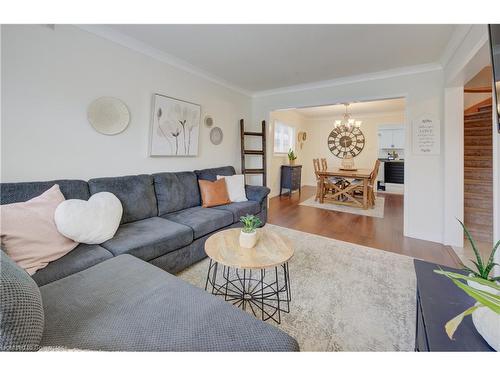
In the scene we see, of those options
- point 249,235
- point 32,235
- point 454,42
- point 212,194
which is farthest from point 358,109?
point 32,235

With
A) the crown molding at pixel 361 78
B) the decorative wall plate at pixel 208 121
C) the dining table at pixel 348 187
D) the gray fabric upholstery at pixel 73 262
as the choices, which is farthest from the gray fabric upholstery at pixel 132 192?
the dining table at pixel 348 187

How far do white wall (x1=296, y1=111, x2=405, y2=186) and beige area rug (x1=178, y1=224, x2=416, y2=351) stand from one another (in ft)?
16.9

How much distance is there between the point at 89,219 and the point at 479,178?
15.5 feet

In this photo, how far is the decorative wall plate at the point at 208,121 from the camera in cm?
340

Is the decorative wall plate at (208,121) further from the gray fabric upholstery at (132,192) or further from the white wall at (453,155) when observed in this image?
the white wall at (453,155)

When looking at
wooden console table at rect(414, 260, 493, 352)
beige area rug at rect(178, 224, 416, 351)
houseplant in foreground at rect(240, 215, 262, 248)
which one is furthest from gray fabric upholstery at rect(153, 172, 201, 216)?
wooden console table at rect(414, 260, 493, 352)

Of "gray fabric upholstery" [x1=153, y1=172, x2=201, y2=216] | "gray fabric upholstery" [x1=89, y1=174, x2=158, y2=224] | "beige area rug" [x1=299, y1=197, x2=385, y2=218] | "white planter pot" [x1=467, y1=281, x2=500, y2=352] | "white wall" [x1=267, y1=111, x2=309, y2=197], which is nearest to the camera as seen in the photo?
"white planter pot" [x1=467, y1=281, x2=500, y2=352]

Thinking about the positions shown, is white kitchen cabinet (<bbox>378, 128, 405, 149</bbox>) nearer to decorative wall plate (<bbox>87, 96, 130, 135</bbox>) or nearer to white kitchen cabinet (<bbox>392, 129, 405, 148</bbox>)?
white kitchen cabinet (<bbox>392, 129, 405, 148</bbox>)

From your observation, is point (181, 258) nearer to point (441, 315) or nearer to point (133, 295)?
point (133, 295)

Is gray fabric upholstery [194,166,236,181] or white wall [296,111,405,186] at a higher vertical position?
white wall [296,111,405,186]

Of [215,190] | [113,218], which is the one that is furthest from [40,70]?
[215,190]

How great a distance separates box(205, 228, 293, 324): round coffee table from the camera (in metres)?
1.38

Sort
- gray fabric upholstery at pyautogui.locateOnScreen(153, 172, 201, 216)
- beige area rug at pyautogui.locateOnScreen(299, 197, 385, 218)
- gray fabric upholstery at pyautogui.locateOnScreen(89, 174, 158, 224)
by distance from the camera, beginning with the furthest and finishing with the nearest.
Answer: beige area rug at pyautogui.locateOnScreen(299, 197, 385, 218), gray fabric upholstery at pyautogui.locateOnScreen(153, 172, 201, 216), gray fabric upholstery at pyautogui.locateOnScreen(89, 174, 158, 224)
